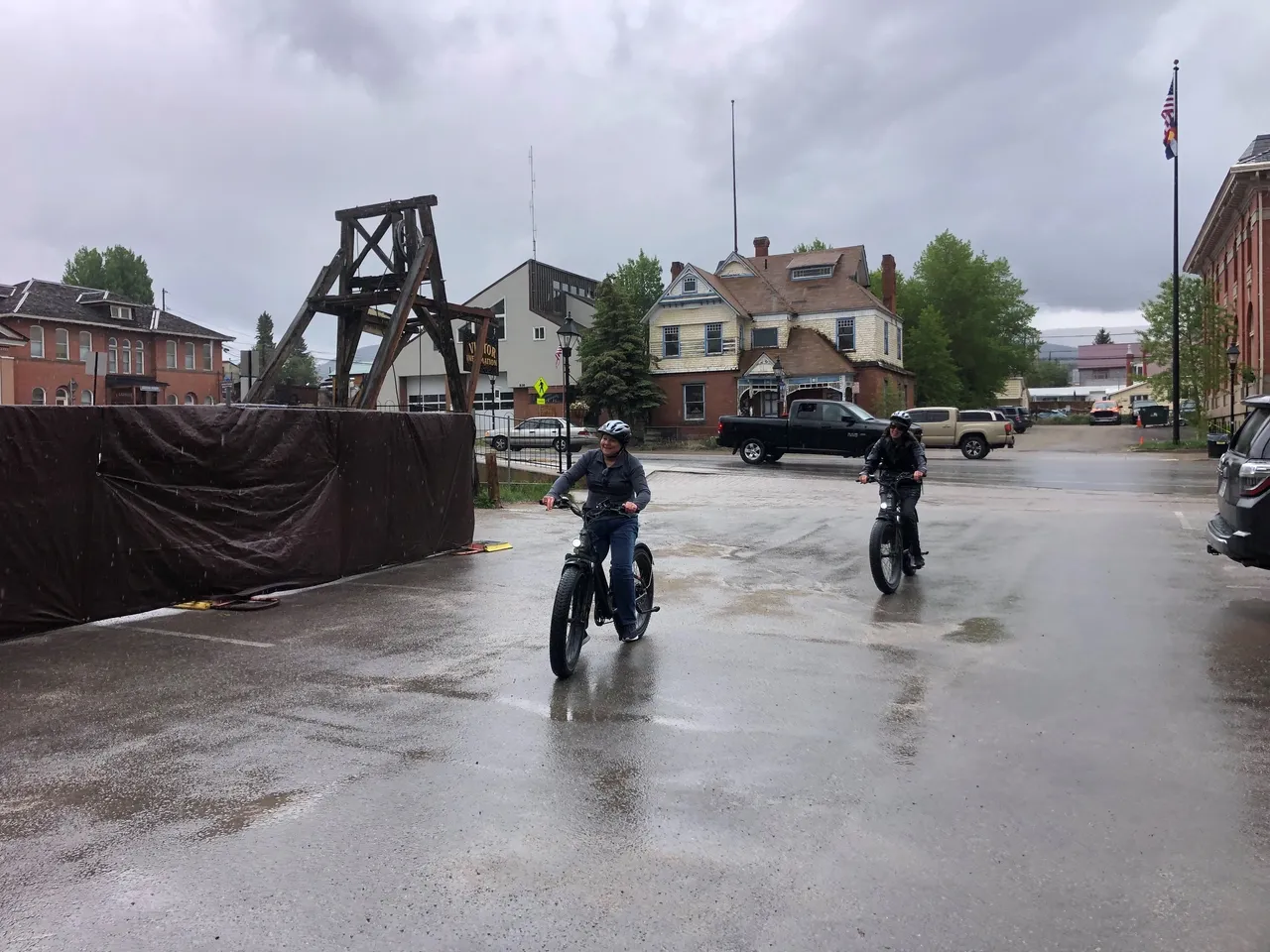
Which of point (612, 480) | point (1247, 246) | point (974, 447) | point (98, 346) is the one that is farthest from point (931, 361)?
point (612, 480)

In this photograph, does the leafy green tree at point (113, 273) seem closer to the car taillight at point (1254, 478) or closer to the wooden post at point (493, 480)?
the wooden post at point (493, 480)

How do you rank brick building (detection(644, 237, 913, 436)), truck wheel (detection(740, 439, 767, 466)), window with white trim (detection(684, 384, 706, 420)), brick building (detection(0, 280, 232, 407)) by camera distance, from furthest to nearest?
window with white trim (detection(684, 384, 706, 420)) → brick building (detection(0, 280, 232, 407)) → brick building (detection(644, 237, 913, 436)) → truck wheel (detection(740, 439, 767, 466))

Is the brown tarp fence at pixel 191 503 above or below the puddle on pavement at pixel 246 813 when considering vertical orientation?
above

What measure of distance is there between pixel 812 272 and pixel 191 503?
4747 centimetres

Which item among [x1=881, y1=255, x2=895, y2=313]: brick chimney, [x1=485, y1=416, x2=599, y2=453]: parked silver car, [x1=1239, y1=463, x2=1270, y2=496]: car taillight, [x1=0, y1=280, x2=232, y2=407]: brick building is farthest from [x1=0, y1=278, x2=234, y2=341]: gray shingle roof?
[x1=1239, y1=463, x2=1270, y2=496]: car taillight

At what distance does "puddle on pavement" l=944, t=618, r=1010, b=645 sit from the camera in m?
7.41

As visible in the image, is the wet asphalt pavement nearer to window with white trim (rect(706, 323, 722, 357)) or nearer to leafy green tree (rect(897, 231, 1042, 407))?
window with white trim (rect(706, 323, 722, 357))

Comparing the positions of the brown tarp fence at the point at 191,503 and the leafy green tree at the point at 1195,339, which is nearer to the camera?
the brown tarp fence at the point at 191,503

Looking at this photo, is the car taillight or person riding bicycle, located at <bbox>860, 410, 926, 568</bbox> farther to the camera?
person riding bicycle, located at <bbox>860, 410, 926, 568</bbox>

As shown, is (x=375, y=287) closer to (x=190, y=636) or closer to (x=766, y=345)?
(x=190, y=636)

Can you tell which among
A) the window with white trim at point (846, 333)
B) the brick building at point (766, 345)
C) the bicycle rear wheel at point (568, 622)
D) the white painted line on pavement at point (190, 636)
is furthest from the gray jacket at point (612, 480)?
the window with white trim at point (846, 333)

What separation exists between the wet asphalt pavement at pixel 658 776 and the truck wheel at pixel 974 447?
24.5 meters

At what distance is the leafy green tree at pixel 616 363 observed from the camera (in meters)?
48.0

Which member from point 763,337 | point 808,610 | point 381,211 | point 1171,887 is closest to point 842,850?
point 1171,887
